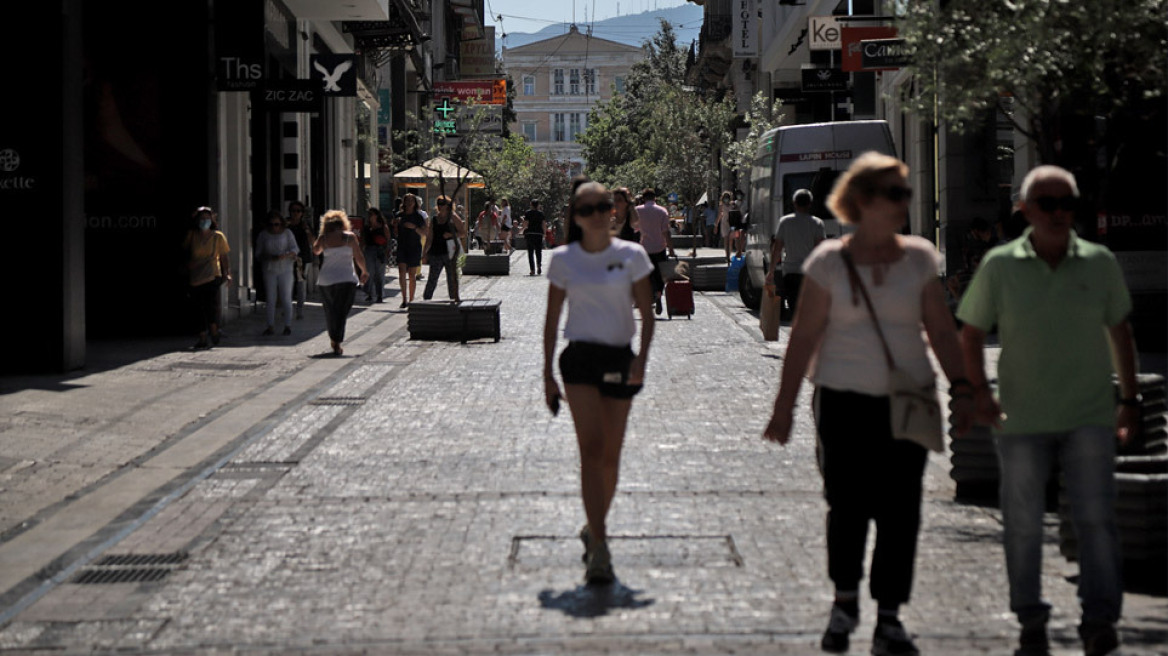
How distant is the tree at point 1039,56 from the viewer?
25.8 ft

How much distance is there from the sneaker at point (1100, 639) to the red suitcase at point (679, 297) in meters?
16.4

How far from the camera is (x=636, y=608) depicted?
20.1ft

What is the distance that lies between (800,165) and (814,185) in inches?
14.6

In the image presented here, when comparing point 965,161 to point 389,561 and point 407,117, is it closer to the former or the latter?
point 389,561

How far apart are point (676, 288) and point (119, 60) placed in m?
7.54

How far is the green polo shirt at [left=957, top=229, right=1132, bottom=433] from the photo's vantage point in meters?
5.35

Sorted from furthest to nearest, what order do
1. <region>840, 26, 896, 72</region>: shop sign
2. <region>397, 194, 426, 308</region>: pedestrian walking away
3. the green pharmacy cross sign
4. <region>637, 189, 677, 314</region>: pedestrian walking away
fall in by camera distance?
the green pharmacy cross sign → <region>397, 194, 426, 308</region>: pedestrian walking away → <region>840, 26, 896, 72</region>: shop sign → <region>637, 189, 677, 314</region>: pedestrian walking away

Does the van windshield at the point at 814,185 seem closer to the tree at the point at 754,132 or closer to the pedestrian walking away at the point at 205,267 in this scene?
the pedestrian walking away at the point at 205,267

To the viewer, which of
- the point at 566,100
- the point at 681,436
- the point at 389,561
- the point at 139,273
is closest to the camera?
the point at 389,561

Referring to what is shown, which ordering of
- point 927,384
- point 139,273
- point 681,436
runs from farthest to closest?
1. point 139,273
2. point 681,436
3. point 927,384

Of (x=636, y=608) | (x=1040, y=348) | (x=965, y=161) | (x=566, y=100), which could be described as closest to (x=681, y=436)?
(x=636, y=608)

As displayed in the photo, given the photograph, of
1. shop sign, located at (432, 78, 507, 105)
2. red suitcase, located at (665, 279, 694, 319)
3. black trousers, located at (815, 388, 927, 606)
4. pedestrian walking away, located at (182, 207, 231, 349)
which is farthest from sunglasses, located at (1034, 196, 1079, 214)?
shop sign, located at (432, 78, 507, 105)

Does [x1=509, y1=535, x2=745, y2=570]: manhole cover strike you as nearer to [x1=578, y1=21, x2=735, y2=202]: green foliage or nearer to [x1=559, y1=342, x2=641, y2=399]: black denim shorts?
[x1=559, y1=342, x2=641, y2=399]: black denim shorts

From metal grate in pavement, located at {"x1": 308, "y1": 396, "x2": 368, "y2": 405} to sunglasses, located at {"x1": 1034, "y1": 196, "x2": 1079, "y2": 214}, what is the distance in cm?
821
